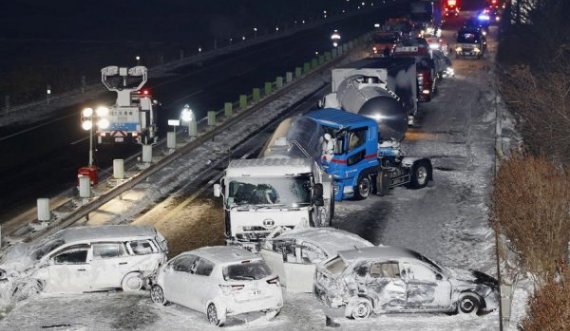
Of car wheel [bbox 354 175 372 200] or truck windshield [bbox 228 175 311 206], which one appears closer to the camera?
truck windshield [bbox 228 175 311 206]

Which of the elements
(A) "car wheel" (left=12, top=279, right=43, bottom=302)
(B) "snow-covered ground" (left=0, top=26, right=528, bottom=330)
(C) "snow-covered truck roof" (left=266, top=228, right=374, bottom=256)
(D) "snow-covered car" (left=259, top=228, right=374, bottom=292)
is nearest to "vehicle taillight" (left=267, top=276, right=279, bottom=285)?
(B) "snow-covered ground" (left=0, top=26, right=528, bottom=330)

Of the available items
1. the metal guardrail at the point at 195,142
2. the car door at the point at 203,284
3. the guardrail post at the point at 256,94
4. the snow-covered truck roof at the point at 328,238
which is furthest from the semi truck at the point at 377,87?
the car door at the point at 203,284

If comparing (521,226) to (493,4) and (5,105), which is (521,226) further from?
(493,4)

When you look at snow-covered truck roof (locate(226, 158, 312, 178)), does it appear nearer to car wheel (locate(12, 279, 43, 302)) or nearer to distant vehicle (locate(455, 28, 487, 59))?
car wheel (locate(12, 279, 43, 302))

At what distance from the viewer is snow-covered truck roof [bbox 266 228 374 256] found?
21.0 metres

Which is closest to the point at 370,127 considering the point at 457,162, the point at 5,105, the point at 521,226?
the point at 457,162

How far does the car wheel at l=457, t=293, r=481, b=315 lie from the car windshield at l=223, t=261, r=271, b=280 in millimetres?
3894

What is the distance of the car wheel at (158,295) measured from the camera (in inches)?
798

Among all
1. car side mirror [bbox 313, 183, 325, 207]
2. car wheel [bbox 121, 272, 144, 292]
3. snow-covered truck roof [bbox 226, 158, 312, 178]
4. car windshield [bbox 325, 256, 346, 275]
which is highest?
snow-covered truck roof [bbox 226, 158, 312, 178]

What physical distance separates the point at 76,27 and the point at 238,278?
9631 cm

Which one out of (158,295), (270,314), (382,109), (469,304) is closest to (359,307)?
(270,314)

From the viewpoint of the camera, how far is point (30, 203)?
2984cm

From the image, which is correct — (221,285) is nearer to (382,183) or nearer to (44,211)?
(44,211)

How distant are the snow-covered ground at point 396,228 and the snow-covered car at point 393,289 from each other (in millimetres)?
234
